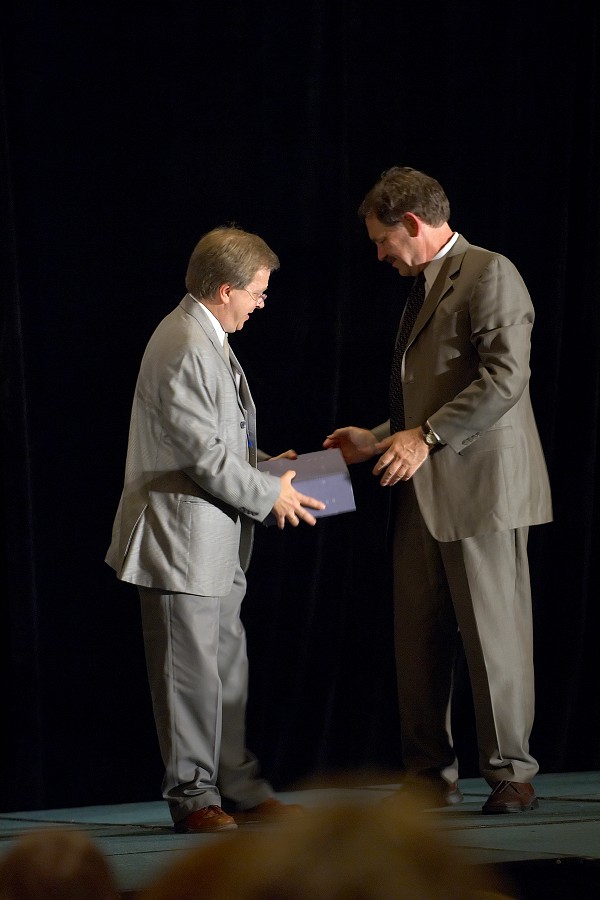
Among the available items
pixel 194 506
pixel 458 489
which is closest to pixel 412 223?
pixel 458 489

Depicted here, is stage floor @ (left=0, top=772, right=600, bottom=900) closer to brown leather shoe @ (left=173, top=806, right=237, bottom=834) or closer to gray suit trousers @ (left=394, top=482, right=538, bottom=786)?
brown leather shoe @ (left=173, top=806, right=237, bottom=834)

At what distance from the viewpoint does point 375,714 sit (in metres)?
3.98

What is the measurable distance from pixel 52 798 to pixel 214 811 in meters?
1.30

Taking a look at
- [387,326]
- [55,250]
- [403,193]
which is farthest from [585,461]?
[55,250]

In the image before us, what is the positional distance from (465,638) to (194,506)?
73cm

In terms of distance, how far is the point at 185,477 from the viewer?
265 centimetres

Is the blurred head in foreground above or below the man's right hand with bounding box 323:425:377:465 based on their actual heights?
above

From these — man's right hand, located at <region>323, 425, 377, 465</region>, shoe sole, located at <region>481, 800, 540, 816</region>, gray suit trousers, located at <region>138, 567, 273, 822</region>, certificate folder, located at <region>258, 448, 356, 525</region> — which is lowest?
shoe sole, located at <region>481, 800, 540, 816</region>

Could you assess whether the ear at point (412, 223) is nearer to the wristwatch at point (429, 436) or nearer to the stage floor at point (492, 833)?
the wristwatch at point (429, 436)

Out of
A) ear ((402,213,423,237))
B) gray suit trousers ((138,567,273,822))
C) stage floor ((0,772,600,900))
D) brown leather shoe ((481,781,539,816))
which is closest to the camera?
stage floor ((0,772,600,900))

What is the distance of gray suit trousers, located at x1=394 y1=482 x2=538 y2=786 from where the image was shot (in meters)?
2.74

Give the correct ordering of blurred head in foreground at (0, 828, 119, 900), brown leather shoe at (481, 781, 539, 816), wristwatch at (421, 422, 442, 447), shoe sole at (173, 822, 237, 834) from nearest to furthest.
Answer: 1. blurred head in foreground at (0, 828, 119, 900)
2. shoe sole at (173, 822, 237, 834)
3. brown leather shoe at (481, 781, 539, 816)
4. wristwatch at (421, 422, 442, 447)

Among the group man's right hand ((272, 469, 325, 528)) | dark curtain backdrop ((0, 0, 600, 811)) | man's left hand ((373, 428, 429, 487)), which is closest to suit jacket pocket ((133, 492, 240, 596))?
man's right hand ((272, 469, 325, 528))

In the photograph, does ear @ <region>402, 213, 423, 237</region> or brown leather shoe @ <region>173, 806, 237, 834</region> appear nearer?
brown leather shoe @ <region>173, 806, 237, 834</region>
